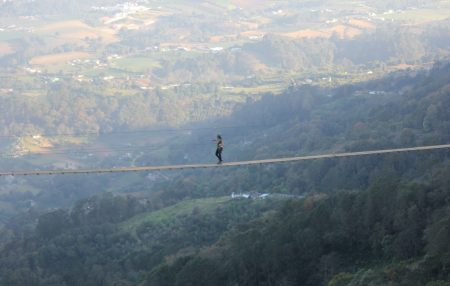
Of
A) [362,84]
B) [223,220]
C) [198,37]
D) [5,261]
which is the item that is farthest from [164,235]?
[198,37]

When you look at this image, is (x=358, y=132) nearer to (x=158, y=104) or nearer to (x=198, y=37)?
(x=158, y=104)

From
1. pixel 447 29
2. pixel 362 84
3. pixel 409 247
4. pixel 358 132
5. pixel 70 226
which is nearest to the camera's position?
pixel 409 247

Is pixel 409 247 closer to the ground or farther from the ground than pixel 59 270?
farther from the ground

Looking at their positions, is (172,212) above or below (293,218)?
below

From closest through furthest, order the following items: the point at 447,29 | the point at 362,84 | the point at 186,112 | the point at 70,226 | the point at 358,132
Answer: the point at 70,226 < the point at 358,132 < the point at 362,84 < the point at 186,112 < the point at 447,29

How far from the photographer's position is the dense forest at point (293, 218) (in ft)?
122

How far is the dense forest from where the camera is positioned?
122 ft

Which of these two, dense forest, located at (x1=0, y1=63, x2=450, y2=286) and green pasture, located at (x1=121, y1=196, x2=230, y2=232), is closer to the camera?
dense forest, located at (x1=0, y1=63, x2=450, y2=286)

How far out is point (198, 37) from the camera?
627 ft

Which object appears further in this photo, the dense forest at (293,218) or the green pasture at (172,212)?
the green pasture at (172,212)

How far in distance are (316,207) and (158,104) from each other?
86.6 metres

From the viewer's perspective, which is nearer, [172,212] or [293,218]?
[293,218]

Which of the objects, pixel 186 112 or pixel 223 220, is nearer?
pixel 223 220

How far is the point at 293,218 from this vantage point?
4309 centimetres
